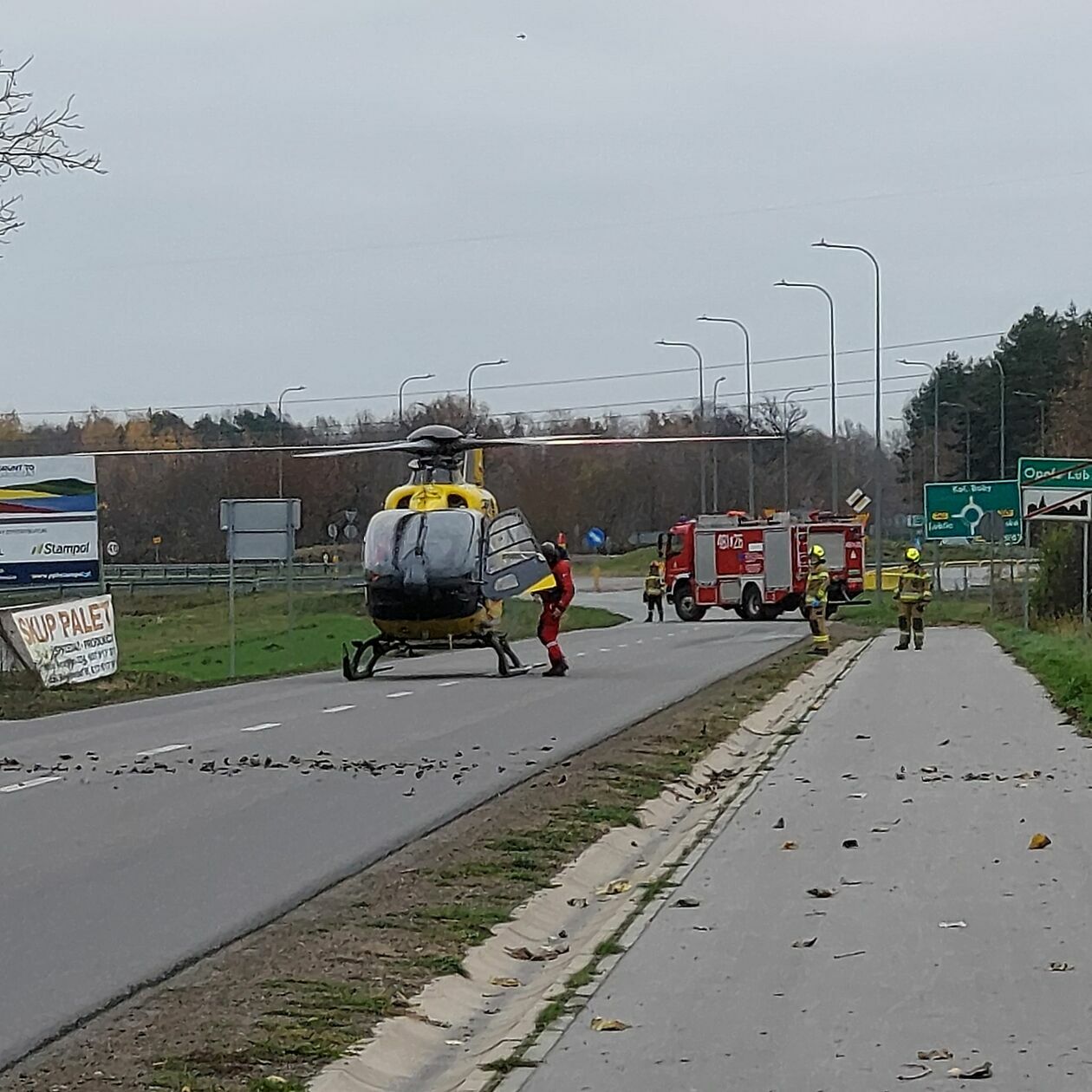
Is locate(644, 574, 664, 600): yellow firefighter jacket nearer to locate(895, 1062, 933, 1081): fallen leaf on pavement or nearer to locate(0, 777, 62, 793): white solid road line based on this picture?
locate(0, 777, 62, 793): white solid road line

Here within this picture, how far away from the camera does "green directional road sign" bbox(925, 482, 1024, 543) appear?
49.7 m

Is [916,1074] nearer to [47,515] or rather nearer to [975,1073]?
[975,1073]

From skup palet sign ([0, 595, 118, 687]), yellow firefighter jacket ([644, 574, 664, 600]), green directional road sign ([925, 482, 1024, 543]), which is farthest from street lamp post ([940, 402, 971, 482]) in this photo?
skup palet sign ([0, 595, 118, 687])

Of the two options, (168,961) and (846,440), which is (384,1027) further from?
(846,440)

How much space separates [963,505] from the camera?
5012cm

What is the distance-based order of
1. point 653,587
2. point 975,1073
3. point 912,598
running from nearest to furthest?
point 975,1073, point 912,598, point 653,587

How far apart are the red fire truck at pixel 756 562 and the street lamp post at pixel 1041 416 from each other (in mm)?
34457

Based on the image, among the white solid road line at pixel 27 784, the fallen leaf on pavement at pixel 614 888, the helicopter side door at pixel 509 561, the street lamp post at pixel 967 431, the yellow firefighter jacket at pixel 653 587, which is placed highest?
the street lamp post at pixel 967 431

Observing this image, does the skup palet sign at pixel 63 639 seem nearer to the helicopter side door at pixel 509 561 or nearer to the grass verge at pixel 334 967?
the helicopter side door at pixel 509 561

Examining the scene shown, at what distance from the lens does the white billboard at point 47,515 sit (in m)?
34.5

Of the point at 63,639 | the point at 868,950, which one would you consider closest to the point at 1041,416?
the point at 63,639

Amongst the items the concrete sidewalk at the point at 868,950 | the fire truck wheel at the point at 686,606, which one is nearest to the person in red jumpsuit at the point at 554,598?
the concrete sidewalk at the point at 868,950

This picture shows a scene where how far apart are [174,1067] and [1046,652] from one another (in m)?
25.5

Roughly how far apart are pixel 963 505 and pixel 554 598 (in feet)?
74.2
